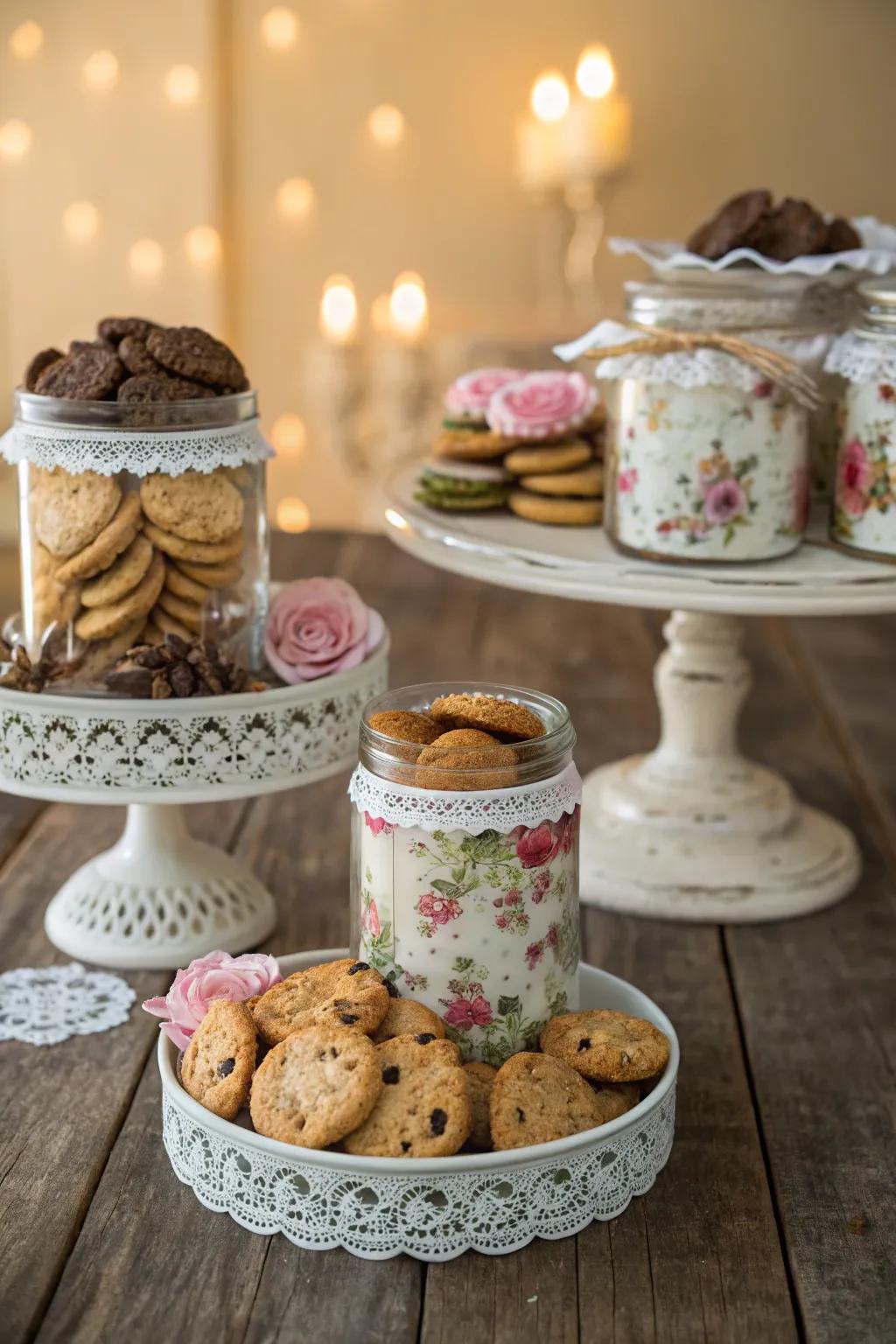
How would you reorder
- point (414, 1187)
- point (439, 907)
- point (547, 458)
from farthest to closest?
point (547, 458)
point (439, 907)
point (414, 1187)

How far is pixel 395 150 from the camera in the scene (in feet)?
11.8

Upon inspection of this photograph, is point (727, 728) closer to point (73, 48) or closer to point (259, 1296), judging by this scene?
point (259, 1296)

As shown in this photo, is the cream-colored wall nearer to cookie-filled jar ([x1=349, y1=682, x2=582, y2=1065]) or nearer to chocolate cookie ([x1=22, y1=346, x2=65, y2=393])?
chocolate cookie ([x1=22, y1=346, x2=65, y2=393])

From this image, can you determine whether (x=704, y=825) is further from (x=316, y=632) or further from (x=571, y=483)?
(x=316, y=632)

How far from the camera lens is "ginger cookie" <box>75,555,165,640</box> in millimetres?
1137

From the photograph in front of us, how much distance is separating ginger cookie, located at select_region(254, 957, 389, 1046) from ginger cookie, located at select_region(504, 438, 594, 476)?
62cm

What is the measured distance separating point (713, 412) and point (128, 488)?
506mm

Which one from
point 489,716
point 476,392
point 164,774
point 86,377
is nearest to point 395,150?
point 476,392

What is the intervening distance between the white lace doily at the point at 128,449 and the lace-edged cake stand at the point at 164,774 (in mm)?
180

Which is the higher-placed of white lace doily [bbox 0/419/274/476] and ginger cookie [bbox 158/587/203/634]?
white lace doily [bbox 0/419/274/476]

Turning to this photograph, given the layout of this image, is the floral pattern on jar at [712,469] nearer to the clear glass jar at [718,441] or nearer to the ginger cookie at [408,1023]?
the clear glass jar at [718,441]

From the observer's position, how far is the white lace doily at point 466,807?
953 millimetres

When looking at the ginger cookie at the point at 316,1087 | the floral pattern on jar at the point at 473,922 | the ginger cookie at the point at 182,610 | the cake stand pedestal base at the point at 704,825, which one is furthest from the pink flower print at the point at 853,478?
the ginger cookie at the point at 316,1087

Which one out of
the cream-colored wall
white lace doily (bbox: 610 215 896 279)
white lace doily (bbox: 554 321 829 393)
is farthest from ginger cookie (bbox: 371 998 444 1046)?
the cream-colored wall
